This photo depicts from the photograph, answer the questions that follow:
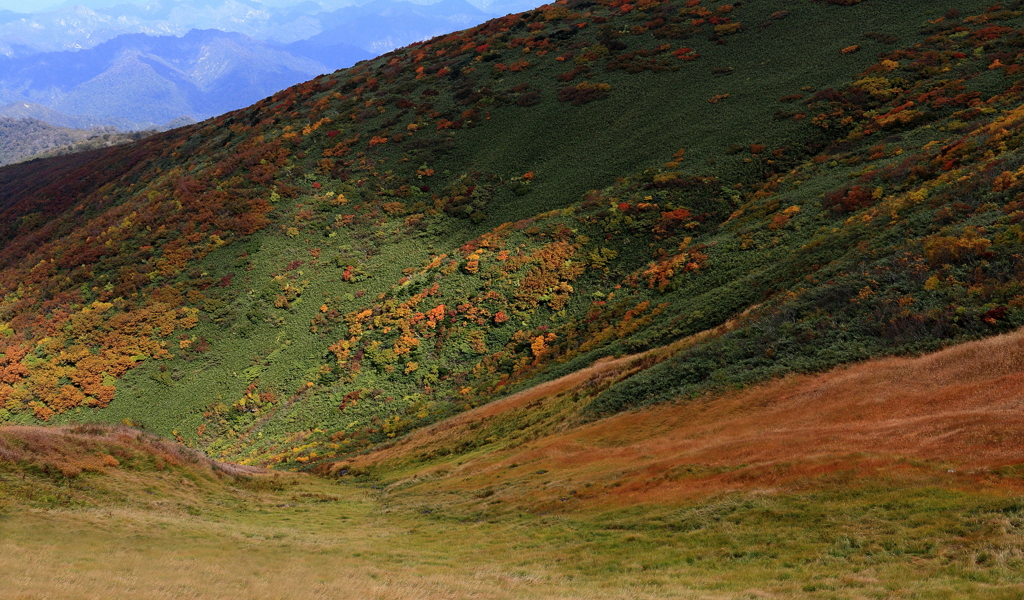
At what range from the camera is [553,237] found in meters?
48.5

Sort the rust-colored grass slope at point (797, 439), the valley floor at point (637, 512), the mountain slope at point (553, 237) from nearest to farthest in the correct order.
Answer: the valley floor at point (637, 512), the rust-colored grass slope at point (797, 439), the mountain slope at point (553, 237)

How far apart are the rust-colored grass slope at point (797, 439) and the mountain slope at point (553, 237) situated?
62.6 inches

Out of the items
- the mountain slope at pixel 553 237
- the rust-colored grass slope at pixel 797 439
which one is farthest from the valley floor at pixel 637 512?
the mountain slope at pixel 553 237

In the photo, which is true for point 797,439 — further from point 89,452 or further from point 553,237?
point 553,237

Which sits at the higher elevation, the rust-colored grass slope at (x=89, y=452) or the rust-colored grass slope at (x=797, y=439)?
the rust-colored grass slope at (x=89, y=452)

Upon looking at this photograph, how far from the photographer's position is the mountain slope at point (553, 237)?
2638cm

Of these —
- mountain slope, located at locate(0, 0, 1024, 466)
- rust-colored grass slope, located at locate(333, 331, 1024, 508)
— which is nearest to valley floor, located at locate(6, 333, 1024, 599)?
rust-colored grass slope, located at locate(333, 331, 1024, 508)

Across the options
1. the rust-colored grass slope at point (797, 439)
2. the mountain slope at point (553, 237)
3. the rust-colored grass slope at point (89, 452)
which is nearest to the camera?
the rust-colored grass slope at point (797, 439)

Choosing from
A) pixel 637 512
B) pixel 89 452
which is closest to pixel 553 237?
pixel 637 512

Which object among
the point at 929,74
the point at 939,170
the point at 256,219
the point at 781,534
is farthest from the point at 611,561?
the point at 929,74

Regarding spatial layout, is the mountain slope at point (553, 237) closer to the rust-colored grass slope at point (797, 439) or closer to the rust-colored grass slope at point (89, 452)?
the rust-colored grass slope at point (797, 439)

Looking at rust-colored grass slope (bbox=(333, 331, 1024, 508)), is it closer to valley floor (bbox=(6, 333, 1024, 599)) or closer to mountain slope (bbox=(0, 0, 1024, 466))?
valley floor (bbox=(6, 333, 1024, 599))

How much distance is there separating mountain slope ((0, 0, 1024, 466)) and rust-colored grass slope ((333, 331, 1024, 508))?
159 cm

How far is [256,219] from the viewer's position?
60.0m
